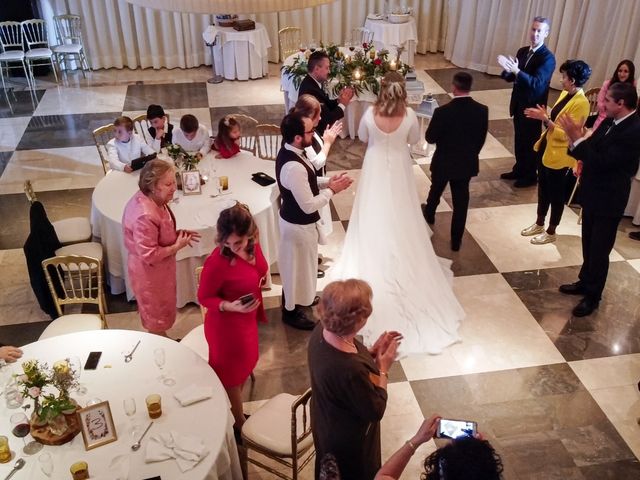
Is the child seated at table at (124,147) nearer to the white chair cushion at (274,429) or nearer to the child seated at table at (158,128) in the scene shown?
the child seated at table at (158,128)

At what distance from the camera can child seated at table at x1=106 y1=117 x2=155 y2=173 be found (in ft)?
16.8

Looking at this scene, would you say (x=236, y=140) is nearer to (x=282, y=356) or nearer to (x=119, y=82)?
(x=282, y=356)

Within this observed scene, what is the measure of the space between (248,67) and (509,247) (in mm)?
5632

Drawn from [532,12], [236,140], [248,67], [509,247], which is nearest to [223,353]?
[236,140]

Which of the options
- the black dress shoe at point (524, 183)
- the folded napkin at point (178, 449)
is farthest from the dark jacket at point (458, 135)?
the folded napkin at point (178, 449)

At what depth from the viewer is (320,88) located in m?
5.59

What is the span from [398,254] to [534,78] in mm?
2563

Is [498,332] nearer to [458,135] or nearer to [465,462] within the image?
[458,135]

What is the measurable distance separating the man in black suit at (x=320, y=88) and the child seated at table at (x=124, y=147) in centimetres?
147

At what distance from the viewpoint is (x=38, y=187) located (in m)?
6.63

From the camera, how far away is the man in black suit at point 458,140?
4844 mm

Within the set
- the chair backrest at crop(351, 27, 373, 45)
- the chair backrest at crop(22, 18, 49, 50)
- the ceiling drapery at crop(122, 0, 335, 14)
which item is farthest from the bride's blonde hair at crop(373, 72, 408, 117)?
the chair backrest at crop(22, 18, 49, 50)

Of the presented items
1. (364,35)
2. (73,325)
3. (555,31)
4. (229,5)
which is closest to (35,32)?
(364,35)

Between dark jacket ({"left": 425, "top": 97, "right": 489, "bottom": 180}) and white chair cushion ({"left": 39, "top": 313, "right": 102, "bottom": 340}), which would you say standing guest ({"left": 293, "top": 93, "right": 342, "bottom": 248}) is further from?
white chair cushion ({"left": 39, "top": 313, "right": 102, "bottom": 340})
